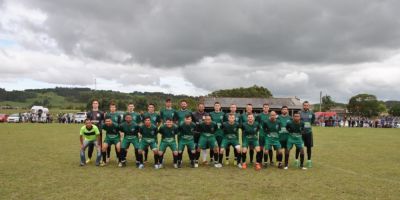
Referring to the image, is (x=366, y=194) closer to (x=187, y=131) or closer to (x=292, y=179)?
(x=292, y=179)

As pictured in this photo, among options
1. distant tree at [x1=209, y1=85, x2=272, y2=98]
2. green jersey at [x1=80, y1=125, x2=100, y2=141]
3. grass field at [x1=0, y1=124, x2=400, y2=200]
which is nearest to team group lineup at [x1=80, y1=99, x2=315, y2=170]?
green jersey at [x1=80, y1=125, x2=100, y2=141]

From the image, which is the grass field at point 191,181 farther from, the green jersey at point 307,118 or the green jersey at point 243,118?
the green jersey at point 243,118

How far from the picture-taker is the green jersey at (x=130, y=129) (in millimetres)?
11227

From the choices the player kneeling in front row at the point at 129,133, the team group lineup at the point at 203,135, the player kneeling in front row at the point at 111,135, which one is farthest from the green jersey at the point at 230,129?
the player kneeling in front row at the point at 111,135

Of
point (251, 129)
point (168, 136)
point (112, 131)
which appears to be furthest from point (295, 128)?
point (112, 131)

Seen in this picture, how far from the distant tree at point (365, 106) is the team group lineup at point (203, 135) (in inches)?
3737

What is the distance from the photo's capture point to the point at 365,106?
100 meters

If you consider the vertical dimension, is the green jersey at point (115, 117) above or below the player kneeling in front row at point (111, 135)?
above

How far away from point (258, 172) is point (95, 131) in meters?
5.10

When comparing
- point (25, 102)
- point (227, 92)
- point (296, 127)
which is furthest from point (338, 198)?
point (25, 102)

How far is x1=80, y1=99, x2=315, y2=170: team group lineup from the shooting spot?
1109cm

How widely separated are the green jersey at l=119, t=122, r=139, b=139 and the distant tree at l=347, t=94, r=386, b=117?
96961 millimetres

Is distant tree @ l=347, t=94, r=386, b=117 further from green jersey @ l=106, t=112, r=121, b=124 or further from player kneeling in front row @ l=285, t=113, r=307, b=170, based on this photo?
green jersey @ l=106, t=112, r=121, b=124

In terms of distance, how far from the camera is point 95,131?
11438 millimetres
